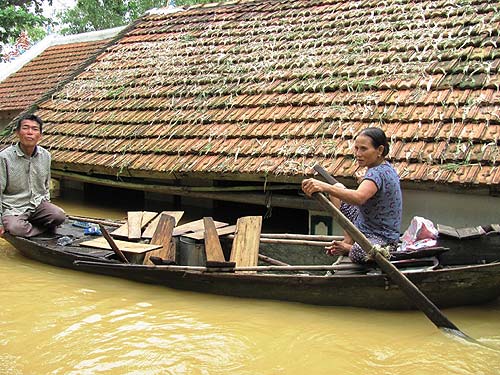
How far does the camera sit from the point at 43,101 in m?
9.80

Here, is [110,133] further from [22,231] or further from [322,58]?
[322,58]

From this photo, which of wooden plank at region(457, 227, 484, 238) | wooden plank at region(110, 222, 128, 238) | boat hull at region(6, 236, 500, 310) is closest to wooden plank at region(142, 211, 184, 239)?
wooden plank at region(110, 222, 128, 238)

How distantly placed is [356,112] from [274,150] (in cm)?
105

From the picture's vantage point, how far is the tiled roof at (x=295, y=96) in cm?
559

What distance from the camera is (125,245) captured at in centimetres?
538

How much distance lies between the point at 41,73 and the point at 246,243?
436 inches

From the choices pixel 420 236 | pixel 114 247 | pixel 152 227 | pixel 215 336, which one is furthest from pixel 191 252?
pixel 420 236

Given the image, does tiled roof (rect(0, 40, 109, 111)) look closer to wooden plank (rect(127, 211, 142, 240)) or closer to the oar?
wooden plank (rect(127, 211, 142, 240))

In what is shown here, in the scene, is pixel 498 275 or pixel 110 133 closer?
pixel 498 275

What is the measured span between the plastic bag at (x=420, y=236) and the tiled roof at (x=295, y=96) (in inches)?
28.1

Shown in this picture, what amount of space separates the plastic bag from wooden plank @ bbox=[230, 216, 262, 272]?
4.41ft

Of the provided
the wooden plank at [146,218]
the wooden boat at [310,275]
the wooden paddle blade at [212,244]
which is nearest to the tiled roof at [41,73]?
the wooden plank at [146,218]

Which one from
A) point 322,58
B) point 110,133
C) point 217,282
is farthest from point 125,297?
point 322,58

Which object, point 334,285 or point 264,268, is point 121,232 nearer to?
point 264,268
